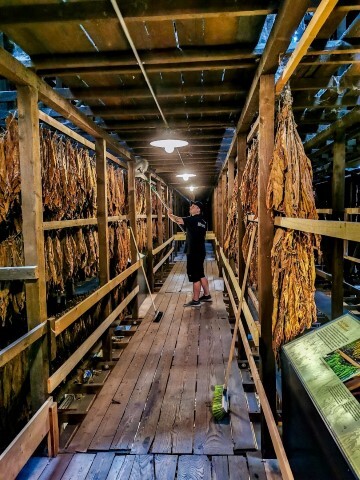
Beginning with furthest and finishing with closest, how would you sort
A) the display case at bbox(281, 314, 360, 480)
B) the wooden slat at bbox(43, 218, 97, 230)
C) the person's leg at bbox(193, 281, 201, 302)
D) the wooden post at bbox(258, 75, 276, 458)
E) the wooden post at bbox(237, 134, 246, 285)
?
1. the person's leg at bbox(193, 281, 201, 302)
2. the wooden post at bbox(237, 134, 246, 285)
3. the wooden slat at bbox(43, 218, 97, 230)
4. the wooden post at bbox(258, 75, 276, 458)
5. the display case at bbox(281, 314, 360, 480)

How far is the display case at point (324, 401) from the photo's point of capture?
4.61ft

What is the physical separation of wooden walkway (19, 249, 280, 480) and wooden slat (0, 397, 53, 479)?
0.27 metres

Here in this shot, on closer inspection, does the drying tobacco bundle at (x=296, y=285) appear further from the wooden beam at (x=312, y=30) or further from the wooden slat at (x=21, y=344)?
the wooden slat at (x=21, y=344)

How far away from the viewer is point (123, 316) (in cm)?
657

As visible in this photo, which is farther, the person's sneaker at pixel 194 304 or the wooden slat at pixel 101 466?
the person's sneaker at pixel 194 304

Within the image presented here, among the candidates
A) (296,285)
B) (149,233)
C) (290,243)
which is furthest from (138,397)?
(149,233)

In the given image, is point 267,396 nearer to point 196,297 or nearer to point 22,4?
point 22,4

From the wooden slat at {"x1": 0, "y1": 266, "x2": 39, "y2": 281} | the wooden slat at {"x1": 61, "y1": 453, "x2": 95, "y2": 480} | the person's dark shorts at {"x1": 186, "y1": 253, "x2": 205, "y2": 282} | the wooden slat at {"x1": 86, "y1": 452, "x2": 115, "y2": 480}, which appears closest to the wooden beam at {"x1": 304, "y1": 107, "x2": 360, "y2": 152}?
the person's dark shorts at {"x1": 186, "y1": 253, "x2": 205, "y2": 282}

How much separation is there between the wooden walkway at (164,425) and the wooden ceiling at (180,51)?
308cm

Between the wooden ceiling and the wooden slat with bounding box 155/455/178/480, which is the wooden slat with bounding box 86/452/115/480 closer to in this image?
the wooden slat with bounding box 155/455/178/480

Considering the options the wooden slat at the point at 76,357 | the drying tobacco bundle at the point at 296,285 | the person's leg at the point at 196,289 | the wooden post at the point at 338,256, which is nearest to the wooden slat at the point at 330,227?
the drying tobacco bundle at the point at 296,285

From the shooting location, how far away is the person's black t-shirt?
7.43 m

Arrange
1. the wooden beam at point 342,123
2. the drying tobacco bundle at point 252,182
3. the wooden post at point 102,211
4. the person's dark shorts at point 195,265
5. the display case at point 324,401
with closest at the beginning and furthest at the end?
1. the display case at point 324,401
2. the drying tobacco bundle at point 252,182
3. the wooden beam at point 342,123
4. the wooden post at point 102,211
5. the person's dark shorts at point 195,265

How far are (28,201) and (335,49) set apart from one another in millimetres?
2608
